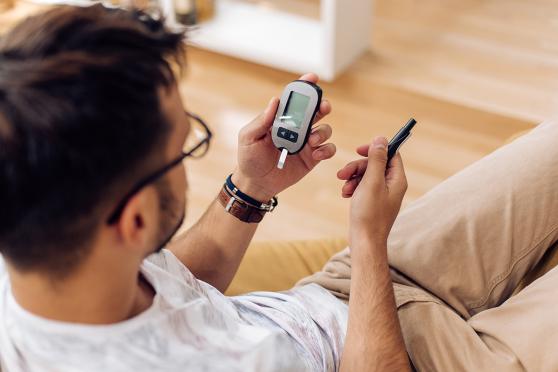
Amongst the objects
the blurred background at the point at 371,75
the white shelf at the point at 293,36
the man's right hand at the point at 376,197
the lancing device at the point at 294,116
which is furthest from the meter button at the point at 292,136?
the white shelf at the point at 293,36

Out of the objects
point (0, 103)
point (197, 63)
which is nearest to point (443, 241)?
point (0, 103)

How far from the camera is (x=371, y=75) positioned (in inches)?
89.4

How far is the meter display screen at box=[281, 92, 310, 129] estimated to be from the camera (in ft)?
3.50

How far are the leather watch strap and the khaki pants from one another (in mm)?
163

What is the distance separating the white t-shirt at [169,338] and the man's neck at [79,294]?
0.01m

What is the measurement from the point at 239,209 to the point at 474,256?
1.29 ft

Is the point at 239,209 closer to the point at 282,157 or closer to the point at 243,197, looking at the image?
the point at 243,197

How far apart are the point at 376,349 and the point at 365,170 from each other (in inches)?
10.8

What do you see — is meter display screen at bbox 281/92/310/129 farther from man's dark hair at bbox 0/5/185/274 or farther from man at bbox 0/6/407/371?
man's dark hair at bbox 0/5/185/274

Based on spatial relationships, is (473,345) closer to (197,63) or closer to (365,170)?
(365,170)

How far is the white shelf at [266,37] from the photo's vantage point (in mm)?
2322

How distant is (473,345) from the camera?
98cm

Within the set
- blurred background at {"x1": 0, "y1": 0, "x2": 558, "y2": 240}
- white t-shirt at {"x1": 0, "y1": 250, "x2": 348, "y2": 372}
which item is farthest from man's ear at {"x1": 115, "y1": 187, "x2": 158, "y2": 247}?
blurred background at {"x1": 0, "y1": 0, "x2": 558, "y2": 240}

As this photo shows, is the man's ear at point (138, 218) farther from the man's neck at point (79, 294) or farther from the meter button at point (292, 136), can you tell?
the meter button at point (292, 136)
